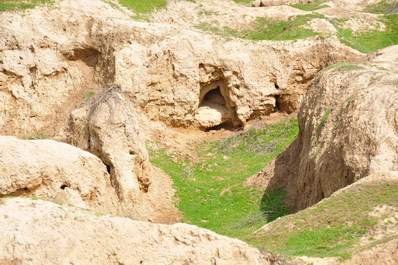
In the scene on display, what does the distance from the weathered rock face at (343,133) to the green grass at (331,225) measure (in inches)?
55.6

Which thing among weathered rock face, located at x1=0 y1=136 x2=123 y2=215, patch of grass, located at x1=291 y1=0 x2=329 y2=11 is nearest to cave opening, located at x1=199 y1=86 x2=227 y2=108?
patch of grass, located at x1=291 y1=0 x2=329 y2=11

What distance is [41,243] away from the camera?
11.2m

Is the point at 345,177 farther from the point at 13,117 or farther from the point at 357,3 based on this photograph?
the point at 357,3

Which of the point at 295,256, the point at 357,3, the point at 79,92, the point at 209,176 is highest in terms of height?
the point at 357,3

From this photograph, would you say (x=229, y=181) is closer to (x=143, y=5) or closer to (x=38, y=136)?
(x=38, y=136)

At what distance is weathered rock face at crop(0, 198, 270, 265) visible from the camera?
36.4 feet

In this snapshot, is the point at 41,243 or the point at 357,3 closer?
the point at 41,243

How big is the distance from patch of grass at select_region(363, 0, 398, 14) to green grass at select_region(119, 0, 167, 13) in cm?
1577

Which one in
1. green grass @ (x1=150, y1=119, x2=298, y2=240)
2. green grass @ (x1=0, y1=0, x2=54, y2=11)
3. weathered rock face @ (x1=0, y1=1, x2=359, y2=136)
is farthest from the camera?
green grass @ (x1=0, y1=0, x2=54, y2=11)

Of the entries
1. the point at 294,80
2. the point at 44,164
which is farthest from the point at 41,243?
the point at 294,80

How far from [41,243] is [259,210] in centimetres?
1386

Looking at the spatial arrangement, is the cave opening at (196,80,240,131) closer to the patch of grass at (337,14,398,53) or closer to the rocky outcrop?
the patch of grass at (337,14,398,53)

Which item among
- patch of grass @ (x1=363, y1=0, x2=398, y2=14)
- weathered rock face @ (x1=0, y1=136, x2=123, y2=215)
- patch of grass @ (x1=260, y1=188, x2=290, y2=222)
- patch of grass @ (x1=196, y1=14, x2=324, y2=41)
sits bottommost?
patch of grass @ (x1=260, y1=188, x2=290, y2=222)

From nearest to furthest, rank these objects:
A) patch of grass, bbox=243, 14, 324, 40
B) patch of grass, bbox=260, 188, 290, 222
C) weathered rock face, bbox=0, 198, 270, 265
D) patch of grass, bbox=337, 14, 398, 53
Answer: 1. weathered rock face, bbox=0, 198, 270, 265
2. patch of grass, bbox=260, 188, 290, 222
3. patch of grass, bbox=243, 14, 324, 40
4. patch of grass, bbox=337, 14, 398, 53
